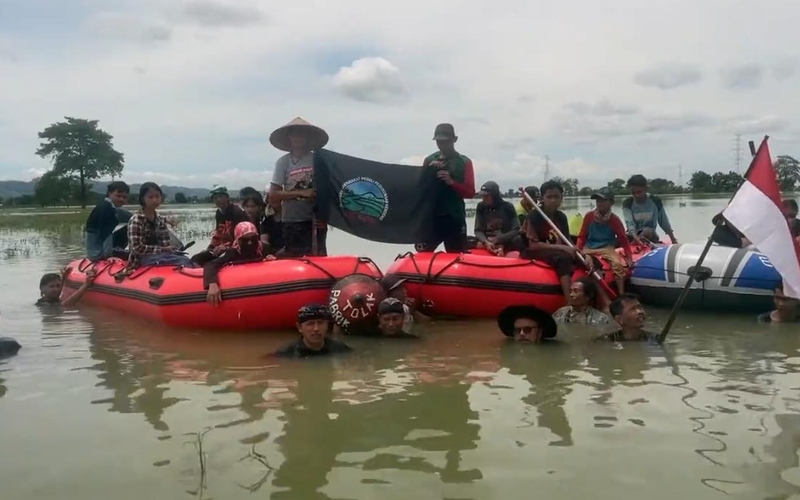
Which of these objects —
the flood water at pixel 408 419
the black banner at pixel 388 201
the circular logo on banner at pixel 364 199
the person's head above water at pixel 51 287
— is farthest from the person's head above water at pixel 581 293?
the person's head above water at pixel 51 287

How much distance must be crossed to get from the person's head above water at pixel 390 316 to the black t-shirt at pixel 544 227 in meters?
1.98

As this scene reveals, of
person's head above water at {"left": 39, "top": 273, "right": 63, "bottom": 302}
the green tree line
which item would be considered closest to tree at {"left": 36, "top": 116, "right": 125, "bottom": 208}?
the green tree line

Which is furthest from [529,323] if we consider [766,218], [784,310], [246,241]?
[246,241]

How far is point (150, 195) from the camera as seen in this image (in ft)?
23.2

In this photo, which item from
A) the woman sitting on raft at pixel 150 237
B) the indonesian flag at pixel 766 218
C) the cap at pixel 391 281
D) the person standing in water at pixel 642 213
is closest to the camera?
the indonesian flag at pixel 766 218

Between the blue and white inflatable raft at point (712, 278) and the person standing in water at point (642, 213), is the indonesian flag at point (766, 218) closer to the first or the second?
the blue and white inflatable raft at point (712, 278)

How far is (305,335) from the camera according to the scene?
5.32 metres

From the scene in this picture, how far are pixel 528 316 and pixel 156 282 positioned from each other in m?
3.43

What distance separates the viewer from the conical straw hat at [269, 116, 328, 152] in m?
7.29

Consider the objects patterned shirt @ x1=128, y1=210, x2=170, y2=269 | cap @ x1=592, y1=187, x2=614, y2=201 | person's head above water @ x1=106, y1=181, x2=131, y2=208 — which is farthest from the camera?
person's head above water @ x1=106, y1=181, x2=131, y2=208

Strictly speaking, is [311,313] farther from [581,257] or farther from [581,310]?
[581,257]

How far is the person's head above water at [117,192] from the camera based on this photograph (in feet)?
27.0

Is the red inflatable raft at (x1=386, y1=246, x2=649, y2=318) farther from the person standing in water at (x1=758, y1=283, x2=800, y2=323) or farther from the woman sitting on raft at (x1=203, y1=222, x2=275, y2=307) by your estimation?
the person standing in water at (x1=758, y1=283, x2=800, y2=323)

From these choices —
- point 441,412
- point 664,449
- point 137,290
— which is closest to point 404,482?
point 441,412
